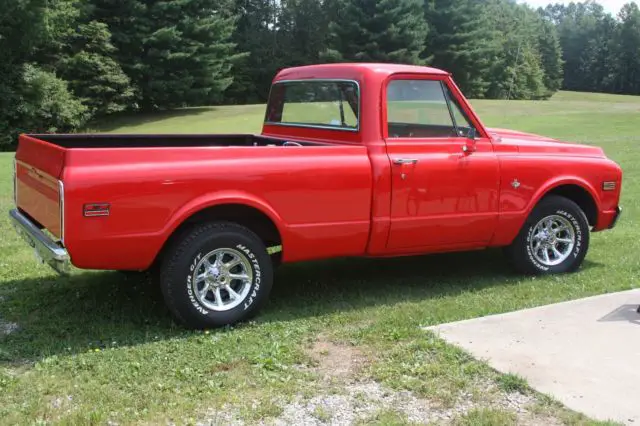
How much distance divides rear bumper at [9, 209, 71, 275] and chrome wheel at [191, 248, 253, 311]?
0.87 meters

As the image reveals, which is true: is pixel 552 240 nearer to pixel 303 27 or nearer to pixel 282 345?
pixel 282 345

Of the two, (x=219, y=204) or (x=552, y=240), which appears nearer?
(x=219, y=204)

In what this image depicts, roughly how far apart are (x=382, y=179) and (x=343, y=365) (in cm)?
162

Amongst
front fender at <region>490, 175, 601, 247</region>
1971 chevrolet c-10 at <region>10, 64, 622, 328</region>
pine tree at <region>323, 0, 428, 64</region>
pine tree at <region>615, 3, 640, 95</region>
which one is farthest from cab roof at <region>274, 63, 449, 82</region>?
pine tree at <region>615, 3, 640, 95</region>

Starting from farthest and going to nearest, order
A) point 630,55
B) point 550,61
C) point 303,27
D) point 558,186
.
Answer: point 630,55 < point 550,61 < point 303,27 < point 558,186

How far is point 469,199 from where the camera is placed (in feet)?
18.7

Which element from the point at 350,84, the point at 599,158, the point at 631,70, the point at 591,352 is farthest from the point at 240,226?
the point at 631,70

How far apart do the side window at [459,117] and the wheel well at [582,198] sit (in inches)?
45.1

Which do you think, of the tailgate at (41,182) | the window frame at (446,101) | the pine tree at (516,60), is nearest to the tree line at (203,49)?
the pine tree at (516,60)

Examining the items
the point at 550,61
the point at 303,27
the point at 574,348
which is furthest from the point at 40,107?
the point at 550,61

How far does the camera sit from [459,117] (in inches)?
230

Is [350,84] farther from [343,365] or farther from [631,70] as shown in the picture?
[631,70]

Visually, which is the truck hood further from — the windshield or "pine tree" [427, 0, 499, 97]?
"pine tree" [427, 0, 499, 97]

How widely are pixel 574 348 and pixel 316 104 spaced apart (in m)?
3.07
